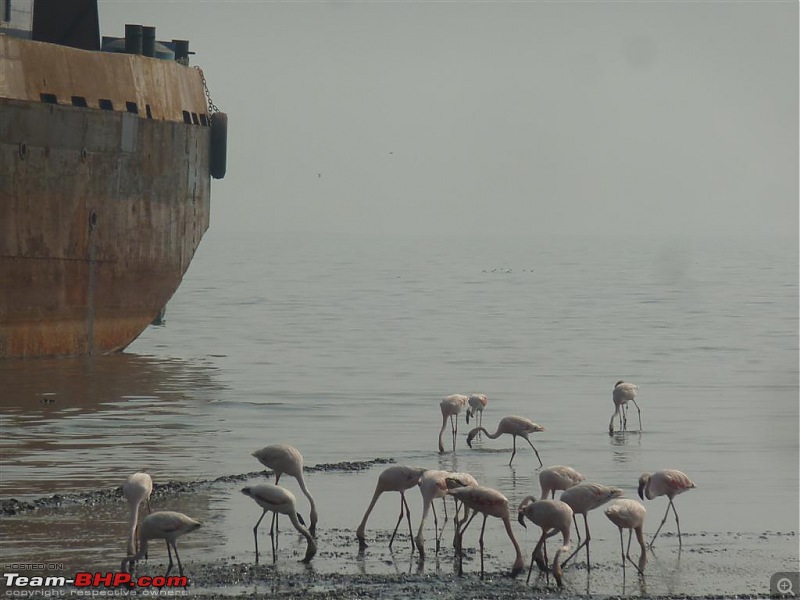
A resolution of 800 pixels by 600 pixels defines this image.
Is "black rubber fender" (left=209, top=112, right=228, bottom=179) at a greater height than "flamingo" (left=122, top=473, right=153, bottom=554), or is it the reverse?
"black rubber fender" (left=209, top=112, right=228, bottom=179)

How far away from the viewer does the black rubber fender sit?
35781 mm

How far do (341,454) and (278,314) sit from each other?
33.3 metres

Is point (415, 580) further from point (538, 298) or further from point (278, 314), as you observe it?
point (538, 298)

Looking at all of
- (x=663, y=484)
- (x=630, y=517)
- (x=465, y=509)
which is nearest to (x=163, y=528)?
(x=465, y=509)

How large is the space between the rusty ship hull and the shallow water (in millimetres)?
1009

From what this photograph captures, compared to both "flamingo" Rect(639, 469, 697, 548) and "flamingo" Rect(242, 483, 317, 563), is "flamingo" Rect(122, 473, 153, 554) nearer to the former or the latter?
"flamingo" Rect(242, 483, 317, 563)

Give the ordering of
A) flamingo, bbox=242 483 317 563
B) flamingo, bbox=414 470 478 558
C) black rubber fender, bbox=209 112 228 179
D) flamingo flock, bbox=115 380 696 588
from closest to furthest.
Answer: flamingo flock, bbox=115 380 696 588 → flamingo, bbox=242 483 317 563 → flamingo, bbox=414 470 478 558 → black rubber fender, bbox=209 112 228 179

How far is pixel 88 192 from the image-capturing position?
29391 mm

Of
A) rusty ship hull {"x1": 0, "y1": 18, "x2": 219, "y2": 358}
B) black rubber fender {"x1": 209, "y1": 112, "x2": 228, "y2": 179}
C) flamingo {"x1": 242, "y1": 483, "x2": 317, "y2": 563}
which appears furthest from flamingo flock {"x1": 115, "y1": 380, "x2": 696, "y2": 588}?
black rubber fender {"x1": 209, "y1": 112, "x2": 228, "y2": 179}

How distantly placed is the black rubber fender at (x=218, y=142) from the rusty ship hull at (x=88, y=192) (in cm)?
138

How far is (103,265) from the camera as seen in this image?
30.4m

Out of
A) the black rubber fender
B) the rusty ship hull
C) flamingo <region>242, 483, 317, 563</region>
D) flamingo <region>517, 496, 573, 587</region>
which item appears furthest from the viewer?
the black rubber fender

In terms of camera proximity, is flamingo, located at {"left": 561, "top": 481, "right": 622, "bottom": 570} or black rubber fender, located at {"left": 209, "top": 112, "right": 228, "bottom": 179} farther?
black rubber fender, located at {"left": 209, "top": 112, "right": 228, "bottom": 179}

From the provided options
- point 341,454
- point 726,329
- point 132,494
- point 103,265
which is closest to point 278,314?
point 726,329
